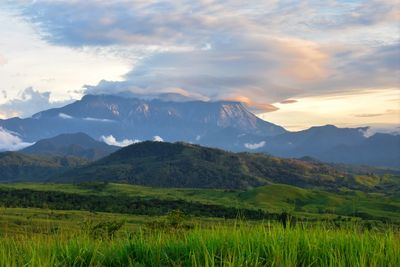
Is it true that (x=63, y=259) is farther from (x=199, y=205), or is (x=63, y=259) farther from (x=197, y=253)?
(x=199, y=205)

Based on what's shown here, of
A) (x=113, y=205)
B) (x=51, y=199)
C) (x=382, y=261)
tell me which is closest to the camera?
(x=382, y=261)

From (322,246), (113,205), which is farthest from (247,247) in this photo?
(113,205)

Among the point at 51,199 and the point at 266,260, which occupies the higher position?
the point at 266,260

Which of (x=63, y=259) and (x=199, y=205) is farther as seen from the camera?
(x=199, y=205)

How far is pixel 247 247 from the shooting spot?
12.0 m

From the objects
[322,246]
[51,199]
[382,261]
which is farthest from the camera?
[51,199]

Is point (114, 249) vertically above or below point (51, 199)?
above

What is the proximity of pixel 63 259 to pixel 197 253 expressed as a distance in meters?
3.22

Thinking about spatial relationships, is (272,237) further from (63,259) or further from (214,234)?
(63,259)

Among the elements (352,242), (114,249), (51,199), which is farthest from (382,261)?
(51,199)

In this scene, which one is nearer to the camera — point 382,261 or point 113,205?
point 382,261

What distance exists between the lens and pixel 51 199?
189 metres

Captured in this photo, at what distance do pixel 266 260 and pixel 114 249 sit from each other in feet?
13.2

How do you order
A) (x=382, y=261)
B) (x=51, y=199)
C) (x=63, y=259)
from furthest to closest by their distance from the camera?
1. (x=51, y=199)
2. (x=63, y=259)
3. (x=382, y=261)
